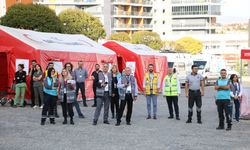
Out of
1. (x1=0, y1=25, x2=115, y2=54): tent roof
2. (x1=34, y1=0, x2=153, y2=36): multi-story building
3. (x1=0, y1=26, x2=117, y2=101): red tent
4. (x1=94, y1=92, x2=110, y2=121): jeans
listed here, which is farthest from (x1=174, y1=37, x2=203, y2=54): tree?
(x1=94, y1=92, x2=110, y2=121): jeans

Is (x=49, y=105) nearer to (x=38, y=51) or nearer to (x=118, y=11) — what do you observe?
(x=38, y=51)

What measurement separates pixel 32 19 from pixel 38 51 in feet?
102

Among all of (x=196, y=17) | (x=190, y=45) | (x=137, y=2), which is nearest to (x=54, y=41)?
(x=190, y=45)

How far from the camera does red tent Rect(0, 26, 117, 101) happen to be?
2194cm

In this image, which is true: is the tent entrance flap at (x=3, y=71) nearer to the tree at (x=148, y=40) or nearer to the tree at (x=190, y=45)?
the tree at (x=148, y=40)

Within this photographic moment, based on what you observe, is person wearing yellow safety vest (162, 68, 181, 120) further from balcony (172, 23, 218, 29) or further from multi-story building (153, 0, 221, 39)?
balcony (172, 23, 218, 29)

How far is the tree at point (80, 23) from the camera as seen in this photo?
7044cm

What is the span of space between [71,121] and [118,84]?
176 cm

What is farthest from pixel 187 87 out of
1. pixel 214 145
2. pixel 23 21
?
pixel 23 21

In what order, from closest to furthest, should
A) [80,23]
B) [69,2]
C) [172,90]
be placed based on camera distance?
[172,90] → [80,23] → [69,2]

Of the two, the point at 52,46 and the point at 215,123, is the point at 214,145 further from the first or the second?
the point at 52,46

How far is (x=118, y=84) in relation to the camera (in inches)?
648

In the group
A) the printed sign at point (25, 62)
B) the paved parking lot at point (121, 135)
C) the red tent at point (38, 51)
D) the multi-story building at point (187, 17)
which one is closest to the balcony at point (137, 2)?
the multi-story building at point (187, 17)

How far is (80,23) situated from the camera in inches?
2825
